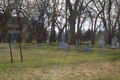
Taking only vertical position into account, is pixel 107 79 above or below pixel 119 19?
below

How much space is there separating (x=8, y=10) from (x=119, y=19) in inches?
728

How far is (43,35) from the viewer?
3366cm

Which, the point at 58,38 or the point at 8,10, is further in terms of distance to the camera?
the point at 58,38

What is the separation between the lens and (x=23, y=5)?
29078 mm

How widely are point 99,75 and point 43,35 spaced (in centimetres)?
2743

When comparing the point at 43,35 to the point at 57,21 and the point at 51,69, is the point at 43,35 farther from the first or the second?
the point at 51,69

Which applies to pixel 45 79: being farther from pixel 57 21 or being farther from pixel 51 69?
pixel 57 21

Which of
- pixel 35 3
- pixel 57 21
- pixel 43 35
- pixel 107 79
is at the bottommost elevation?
pixel 107 79

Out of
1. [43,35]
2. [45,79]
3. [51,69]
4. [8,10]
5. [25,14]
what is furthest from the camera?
[43,35]

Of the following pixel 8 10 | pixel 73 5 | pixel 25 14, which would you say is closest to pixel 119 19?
pixel 73 5

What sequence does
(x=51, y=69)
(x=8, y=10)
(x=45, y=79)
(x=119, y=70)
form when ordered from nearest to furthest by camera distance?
(x=45, y=79) → (x=51, y=69) → (x=119, y=70) → (x=8, y=10)

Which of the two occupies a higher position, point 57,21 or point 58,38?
point 57,21

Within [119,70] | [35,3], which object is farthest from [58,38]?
[119,70]

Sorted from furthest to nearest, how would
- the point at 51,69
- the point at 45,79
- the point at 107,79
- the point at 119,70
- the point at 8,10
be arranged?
the point at 8,10, the point at 119,70, the point at 51,69, the point at 107,79, the point at 45,79
